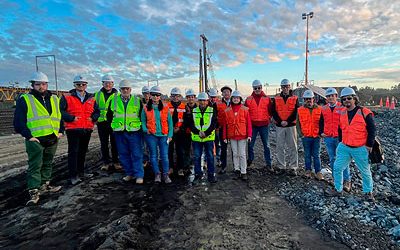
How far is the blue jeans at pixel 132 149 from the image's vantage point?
19.8 feet

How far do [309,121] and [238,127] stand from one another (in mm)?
1639

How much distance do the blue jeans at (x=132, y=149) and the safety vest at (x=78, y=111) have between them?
27.6 inches

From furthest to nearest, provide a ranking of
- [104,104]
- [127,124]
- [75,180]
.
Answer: [104,104] → [75,180] → [127,124]

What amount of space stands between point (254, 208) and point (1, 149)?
35.2 ft

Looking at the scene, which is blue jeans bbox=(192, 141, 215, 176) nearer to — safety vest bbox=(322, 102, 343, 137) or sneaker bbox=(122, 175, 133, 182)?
sneaker bbox=(122, 175, 133, 182)

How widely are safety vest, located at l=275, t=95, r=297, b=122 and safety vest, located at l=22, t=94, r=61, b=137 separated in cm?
489

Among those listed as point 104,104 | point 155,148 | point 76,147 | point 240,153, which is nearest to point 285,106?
point 240,153

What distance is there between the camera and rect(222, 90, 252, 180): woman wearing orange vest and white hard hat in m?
6.34

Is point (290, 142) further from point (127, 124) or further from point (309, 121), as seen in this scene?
point (127, 124)

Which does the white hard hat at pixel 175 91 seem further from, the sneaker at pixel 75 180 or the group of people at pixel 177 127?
the sneaker at pixel 75 180

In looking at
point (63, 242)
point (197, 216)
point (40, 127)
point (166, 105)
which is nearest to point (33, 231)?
point (63, 242)

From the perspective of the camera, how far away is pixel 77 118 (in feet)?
19.0

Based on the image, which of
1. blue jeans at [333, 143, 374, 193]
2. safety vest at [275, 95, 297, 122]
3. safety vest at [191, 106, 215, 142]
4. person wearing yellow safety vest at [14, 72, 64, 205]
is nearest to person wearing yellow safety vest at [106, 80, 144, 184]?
person wearing yellow safety vest at [14, 72, 64, 205]

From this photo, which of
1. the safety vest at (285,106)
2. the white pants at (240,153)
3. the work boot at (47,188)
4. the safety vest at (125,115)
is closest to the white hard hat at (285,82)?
the safety vest at (285,106)
